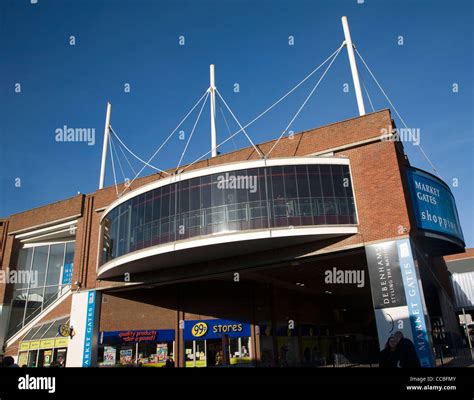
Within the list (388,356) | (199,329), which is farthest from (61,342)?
(388,356)

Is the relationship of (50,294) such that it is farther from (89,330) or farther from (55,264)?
(89,330)

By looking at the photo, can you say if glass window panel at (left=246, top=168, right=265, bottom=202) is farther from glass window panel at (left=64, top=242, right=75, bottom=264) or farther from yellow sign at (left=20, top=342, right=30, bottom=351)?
yellow sign at (left=20, top=342, right=30, bottom=351)

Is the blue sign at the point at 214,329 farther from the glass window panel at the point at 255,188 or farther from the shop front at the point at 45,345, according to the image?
the glass window panel at the point at 255,188

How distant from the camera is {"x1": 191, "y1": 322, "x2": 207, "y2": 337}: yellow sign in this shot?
86.5 ft

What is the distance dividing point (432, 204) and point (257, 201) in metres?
9.44

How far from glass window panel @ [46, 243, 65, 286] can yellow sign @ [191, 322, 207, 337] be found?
12.4 meters

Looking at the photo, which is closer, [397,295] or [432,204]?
[397,295]

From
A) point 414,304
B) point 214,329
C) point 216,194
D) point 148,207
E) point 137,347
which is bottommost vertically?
point 137,347

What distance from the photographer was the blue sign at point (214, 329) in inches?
1036

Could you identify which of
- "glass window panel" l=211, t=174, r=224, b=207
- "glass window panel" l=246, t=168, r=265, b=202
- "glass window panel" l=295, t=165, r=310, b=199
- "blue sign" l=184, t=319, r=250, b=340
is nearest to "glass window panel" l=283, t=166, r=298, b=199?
"glass window panel" l=295, t=165, r=310, b=199

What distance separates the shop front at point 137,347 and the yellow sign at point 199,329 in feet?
4.95

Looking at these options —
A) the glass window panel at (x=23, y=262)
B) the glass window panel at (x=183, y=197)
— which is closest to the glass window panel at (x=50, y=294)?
the glass window panel at (x=23, y=262)

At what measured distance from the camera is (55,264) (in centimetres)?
3209

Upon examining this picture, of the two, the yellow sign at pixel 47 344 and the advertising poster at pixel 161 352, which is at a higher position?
the yellow sign at pixel 47 344
